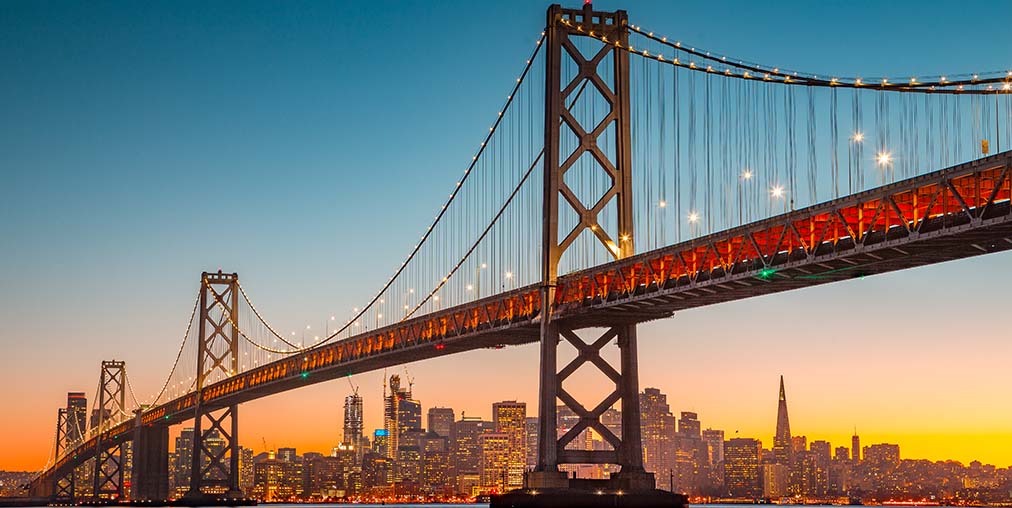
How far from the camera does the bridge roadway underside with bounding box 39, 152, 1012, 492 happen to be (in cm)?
3588

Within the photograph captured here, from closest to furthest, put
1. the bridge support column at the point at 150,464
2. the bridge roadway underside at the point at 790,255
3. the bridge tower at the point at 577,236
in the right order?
the bridge roadway underside at the point at 790,255 < the bridge tower at the point at 577,236 < the bridge support column at the point at 150,464

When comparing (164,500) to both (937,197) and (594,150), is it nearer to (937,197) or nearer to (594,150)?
(594,150)

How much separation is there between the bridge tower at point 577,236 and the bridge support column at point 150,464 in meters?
78.1

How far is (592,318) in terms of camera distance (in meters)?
50.7

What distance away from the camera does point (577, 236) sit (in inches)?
2074

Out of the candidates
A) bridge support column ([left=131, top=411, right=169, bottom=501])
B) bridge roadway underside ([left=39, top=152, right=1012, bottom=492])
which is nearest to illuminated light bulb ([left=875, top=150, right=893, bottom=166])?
bridge roadway underside ([left=39, top=152, right=1012, bottom=492])

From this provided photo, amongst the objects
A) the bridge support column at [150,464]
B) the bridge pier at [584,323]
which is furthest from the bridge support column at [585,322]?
the bridge support column at [150,464]

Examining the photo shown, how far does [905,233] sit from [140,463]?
3789 inches

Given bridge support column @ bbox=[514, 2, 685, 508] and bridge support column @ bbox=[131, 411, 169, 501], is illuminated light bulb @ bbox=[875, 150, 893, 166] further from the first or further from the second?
bridge support column @ bbox=[131, 411, 169, 501]

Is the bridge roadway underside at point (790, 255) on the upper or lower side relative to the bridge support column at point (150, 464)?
upper

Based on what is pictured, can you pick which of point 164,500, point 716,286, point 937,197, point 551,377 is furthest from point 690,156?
point 164,500

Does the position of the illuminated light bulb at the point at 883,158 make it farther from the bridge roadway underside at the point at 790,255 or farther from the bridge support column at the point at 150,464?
the bridge support column at the point at 150,464

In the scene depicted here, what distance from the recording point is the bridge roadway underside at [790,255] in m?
35.9

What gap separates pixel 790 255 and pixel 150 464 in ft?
308
